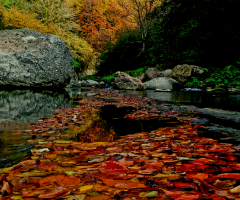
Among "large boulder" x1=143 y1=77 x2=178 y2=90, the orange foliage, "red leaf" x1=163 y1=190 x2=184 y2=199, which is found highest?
the orange foliage

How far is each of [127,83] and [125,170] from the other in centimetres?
1069

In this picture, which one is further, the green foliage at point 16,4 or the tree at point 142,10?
the tree at point 142,10

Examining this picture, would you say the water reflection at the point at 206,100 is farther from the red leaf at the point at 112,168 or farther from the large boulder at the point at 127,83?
the large boulder at the point at 127,83

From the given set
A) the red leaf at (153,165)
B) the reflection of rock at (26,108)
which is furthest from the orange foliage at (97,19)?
the red leaf at (153,165)

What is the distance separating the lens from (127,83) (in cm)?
1162

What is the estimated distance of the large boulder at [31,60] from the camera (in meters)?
7.35

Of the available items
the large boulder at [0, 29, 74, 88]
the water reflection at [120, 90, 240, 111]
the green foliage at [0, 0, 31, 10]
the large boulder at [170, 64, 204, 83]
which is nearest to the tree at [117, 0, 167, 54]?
the large boulder at [170, 64, 204, 83]

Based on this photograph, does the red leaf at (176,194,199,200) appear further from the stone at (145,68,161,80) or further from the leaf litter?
the stone at (145,68,161,80)

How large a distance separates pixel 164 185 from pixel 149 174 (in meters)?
0.13

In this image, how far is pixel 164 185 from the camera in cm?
88

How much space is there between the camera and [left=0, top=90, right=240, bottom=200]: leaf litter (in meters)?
0.81

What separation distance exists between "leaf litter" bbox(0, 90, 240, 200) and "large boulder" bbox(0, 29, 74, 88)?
666 centimetres

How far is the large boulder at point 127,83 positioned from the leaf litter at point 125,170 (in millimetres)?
9623

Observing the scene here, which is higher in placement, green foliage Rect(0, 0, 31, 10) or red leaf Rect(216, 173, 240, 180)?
green foliage Rect(0, 0, 31, 10)
